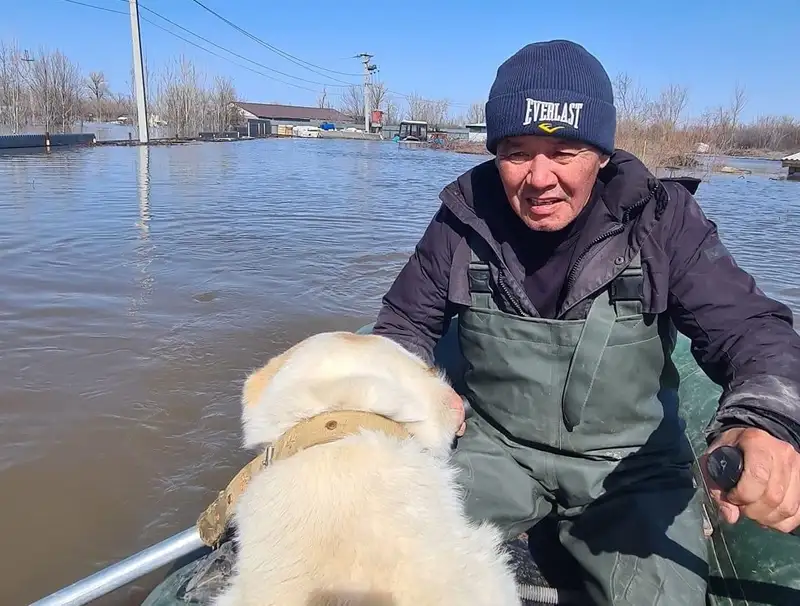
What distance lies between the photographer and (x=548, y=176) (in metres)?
2.28

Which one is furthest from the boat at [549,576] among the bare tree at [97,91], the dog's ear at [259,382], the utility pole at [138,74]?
the bare tree at [97,91]

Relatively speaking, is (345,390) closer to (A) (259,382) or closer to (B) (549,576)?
(A) (259,382)

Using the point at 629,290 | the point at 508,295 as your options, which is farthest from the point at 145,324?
the point at 629,290

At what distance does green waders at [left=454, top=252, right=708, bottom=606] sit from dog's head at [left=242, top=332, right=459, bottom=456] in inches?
24.0

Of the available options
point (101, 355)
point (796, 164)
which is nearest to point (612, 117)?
point (101, 355)

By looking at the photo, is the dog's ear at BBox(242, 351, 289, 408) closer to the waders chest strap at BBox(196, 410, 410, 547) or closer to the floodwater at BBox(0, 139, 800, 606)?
the waders chest strap at BBox(196, 410, 410, 547)

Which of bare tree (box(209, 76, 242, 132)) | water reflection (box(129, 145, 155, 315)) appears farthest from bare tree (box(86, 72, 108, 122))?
water reflection (box(129, 145, 155, 315))

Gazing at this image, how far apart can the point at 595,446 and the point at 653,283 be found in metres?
0.66

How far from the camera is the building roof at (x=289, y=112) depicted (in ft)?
315

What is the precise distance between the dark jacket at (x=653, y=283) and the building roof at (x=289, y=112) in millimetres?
97256

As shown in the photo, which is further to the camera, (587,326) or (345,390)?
(587,326)

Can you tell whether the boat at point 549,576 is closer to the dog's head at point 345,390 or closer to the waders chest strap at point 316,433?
the waders chest strap at point 316,433

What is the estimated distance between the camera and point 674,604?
203 cm

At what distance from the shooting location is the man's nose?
89.4 inches
